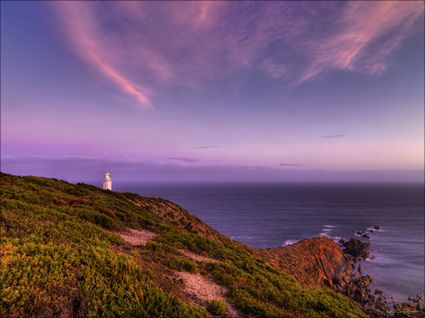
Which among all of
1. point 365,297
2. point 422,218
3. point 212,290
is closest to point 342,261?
point 365,297

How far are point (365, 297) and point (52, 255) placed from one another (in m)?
50.1

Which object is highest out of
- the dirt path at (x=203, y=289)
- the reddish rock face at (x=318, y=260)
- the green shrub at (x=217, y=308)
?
the green shrub at (x=217, y=308)

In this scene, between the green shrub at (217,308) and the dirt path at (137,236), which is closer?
the green shrub at (217,308)

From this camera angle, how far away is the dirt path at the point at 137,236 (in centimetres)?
1479

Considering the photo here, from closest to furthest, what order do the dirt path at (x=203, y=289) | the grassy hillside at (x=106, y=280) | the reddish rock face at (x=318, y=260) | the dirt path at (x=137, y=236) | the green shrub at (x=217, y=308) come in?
the grassy hillside at (x=106, y=280) → the green shrub at (x=217, y=308) → the dirt path at (x=203, y=289) → the dirt path at (x=137, y=236) → the reddish rock face at (x=318, y=260)

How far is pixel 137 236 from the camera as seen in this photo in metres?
16.3

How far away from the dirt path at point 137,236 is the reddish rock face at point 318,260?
70.7 feet

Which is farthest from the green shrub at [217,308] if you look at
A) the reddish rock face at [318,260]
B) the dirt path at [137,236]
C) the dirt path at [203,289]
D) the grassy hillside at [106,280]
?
the reddish rock face at [318,260]

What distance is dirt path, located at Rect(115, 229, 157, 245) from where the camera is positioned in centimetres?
1479

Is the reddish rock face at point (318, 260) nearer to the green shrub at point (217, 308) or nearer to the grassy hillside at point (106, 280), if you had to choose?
the grassy hillside at point (106, 280)

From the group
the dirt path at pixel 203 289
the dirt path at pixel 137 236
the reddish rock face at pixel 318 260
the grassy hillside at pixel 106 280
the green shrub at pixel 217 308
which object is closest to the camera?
the grassy hillside at pixel 106 280

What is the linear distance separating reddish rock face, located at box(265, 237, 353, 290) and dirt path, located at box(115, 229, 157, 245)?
21542 millimetres

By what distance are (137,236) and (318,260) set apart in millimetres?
36713

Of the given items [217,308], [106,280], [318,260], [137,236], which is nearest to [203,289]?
[217,308]
